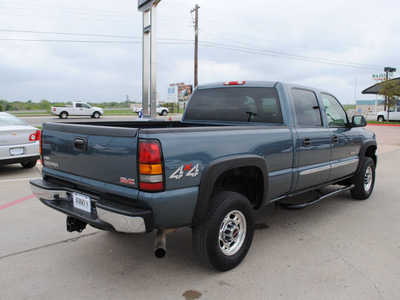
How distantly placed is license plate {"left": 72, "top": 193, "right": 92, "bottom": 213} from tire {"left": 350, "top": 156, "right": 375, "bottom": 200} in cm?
438

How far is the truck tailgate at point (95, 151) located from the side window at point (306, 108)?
2.28 m

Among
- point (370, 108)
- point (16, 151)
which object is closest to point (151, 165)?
point (16, 151)

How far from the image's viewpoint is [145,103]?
10.4m

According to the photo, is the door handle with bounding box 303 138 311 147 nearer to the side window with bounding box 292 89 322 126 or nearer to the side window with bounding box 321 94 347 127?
the side window with bounding box 292 89 322 126

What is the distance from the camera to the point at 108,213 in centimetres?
259

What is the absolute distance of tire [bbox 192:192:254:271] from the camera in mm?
2939

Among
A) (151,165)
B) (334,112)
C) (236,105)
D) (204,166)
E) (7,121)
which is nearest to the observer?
(151,165)

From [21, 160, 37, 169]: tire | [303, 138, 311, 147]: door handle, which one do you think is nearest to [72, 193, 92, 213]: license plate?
[303, 138, 311, 147]: door handle

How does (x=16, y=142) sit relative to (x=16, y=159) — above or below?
→ above

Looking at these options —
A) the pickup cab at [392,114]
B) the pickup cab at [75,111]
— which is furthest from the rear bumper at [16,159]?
the pickup cab at [392,114]

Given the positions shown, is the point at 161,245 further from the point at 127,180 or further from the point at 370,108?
the point at 370,108

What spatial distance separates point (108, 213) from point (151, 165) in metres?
0.52

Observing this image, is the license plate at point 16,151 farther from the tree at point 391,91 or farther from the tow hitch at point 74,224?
the tree at point 391,91

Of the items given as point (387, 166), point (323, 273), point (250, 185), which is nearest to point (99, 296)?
point (250, 185)
